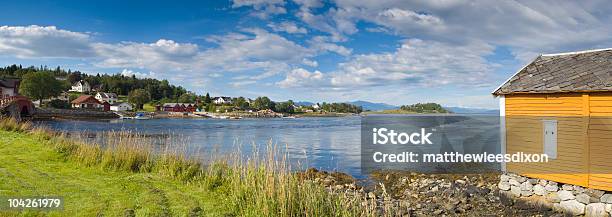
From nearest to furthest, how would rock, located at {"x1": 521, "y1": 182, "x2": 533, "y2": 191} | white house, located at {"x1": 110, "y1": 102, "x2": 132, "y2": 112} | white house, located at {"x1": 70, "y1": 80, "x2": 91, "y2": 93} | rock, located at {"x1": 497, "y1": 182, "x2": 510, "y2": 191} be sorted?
rock, located at {"x1": 521, "y1": 182, "x2": 533, "y2": 191} < rock, located at {"x1": 497, "y1": 182, "x2": 510, "y2": 191} < white house, located at {"x1": 110, "y1": 102, "x2": 132, "y2": 112} < white house, located at {"x1": 70, "y1": 80, "x2": 91, "y2": 93}

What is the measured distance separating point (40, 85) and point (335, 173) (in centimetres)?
8267

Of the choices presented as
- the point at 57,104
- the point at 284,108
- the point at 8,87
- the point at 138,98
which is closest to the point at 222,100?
the point at 284,108

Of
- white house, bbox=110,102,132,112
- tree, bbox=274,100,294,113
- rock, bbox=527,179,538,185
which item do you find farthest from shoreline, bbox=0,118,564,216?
tree, bbox=274,100,294,113

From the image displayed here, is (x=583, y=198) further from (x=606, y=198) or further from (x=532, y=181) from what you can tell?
(x=532, y=181)

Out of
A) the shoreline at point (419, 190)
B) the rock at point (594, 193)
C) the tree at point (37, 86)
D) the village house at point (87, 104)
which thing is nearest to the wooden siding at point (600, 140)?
the rock at point (594, 193)

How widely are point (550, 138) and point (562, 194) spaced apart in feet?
5.03

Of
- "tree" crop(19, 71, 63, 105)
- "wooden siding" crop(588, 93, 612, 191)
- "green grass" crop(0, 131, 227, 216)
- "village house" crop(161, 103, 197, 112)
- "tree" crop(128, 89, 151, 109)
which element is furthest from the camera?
"village house" crop(161, 103, 197, 112)

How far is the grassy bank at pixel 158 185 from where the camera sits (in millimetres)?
6805

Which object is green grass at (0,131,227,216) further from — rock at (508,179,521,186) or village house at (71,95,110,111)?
village house at (71,95,110,111)

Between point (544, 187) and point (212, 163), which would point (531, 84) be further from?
point (212, 163)

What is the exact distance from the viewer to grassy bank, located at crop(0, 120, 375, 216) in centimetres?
680

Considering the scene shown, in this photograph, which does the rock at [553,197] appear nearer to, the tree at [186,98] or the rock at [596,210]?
the rock at [596,210]

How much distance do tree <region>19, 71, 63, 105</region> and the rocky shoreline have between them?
82.1 m

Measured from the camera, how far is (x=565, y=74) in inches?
452
